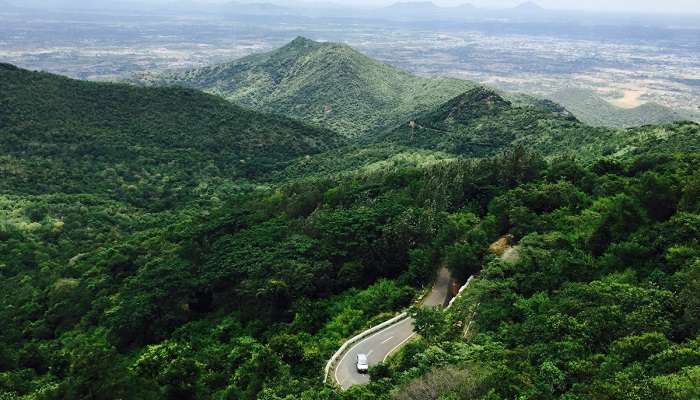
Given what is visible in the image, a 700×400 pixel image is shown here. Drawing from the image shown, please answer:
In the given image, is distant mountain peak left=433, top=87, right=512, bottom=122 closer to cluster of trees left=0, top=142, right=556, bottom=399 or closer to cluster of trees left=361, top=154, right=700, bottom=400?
cluster of trees left=0, top=142, right=556, bottom=399

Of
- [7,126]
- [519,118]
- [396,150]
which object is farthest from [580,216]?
[7,126]

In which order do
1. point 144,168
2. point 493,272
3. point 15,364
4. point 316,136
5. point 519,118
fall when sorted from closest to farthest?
point 493,272 → point 15,364 → point 144,168 → point 519,118 → point 316,136

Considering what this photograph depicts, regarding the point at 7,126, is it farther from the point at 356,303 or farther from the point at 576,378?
the point at 576,378

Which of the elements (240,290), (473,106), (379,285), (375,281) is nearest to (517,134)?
(473,106)

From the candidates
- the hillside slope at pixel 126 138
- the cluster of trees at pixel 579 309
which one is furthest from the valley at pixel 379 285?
the hillside slope at pixel 126 138

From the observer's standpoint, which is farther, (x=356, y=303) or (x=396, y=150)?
(x=396, y=150)

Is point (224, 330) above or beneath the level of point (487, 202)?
beneath
